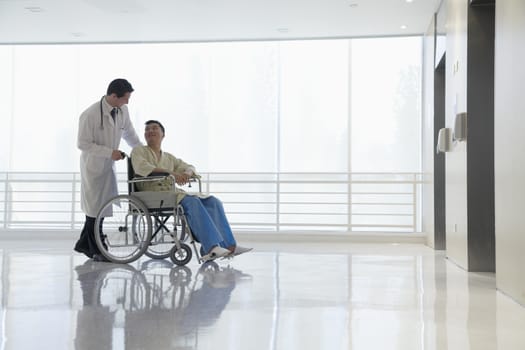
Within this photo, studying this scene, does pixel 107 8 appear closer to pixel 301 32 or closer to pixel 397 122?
pixel 301 32

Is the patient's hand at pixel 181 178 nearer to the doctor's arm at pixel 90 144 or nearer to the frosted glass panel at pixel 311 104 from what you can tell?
the doctor's arm at pixel 90 144

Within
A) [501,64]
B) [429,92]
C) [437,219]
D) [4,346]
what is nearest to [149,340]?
[4,346]

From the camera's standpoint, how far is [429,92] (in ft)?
19.0

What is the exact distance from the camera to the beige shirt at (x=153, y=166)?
147 inches

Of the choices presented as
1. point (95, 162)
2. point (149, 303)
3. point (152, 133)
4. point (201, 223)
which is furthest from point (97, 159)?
point (149, 303)

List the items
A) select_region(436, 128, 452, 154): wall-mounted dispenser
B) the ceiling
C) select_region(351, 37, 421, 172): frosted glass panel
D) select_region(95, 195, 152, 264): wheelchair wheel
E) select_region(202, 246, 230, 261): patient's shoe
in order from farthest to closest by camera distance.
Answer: select_region(351, 37, 421, 172): frosted glass panel
the ceiling
select_region(436, 128, 452, 154): wall-mounted dispenser
select_region(95, 195, 152, 264): wheelchair wheel
select_region(202, 246, 230, 261): patient's shoe

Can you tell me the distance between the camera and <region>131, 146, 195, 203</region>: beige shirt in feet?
12.2

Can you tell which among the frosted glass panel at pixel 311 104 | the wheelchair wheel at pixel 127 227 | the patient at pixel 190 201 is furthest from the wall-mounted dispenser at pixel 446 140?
the frosted glass panel at pixel 311 104

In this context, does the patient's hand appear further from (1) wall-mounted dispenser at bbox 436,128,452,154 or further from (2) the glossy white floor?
(1) wall-mounted dispenser at bbox 436,128,452,154

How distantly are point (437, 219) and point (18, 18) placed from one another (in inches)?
159

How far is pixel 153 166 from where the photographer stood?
3.75 m

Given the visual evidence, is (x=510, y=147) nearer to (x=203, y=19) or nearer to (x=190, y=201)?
(x=190, y=201)

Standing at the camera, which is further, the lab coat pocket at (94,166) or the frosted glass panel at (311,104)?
the frosted glass panel at (311,104)

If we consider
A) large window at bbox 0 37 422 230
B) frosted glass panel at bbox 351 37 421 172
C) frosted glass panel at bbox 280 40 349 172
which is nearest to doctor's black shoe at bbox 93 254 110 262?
large window at bbox 0 37 422 230
